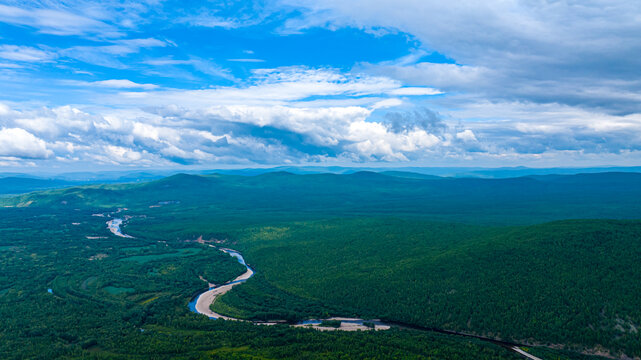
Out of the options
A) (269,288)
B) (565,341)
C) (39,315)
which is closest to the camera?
(565,341)

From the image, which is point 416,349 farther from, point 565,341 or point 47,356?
point 47,356

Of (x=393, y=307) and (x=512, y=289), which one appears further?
(x=393, y=307)

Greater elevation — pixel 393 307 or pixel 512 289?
pixel 512 289

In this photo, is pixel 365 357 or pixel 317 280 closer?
pixel 365 357

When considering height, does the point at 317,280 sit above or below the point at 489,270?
below

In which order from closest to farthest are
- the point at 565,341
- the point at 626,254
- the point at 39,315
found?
the point at 565,341, the point at 39,315, the point at 626,254

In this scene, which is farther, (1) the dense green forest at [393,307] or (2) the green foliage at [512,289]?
(2) the green foliage at [512,289]

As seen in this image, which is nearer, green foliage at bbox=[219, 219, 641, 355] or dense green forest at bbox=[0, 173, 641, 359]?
dense green forest at bbox=[0, 173, 641, 359]

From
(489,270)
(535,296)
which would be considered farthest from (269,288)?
(535,296)

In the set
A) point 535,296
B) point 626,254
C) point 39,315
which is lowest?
Answer: point 39,315
